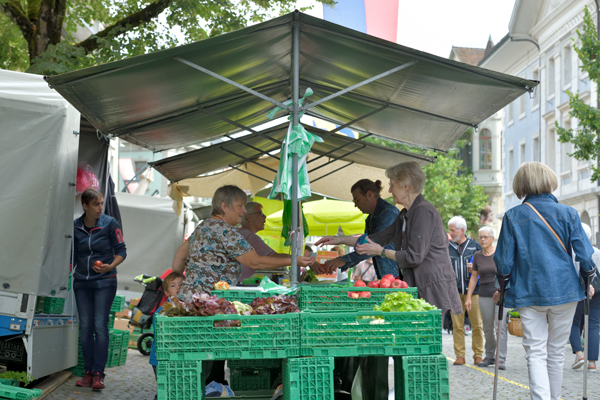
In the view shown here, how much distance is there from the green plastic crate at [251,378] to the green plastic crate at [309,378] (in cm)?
237

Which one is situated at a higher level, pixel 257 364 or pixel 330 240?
pixel 330 240

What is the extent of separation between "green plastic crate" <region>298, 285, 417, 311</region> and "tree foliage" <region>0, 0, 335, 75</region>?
7449mm

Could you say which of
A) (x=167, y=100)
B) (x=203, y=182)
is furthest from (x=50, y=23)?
(x=167, y=100)

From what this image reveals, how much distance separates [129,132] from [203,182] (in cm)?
479

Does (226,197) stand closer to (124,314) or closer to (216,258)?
(216,258)

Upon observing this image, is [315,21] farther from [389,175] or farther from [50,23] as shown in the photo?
[50,23]

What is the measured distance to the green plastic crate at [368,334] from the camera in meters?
4.33

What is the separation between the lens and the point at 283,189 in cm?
564

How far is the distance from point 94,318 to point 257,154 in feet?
12.0

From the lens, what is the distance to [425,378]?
444 cm

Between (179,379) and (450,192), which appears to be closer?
(179,379)

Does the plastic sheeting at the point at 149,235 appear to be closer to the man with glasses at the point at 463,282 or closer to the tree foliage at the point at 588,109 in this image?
the man with glasses at the point at 463,282

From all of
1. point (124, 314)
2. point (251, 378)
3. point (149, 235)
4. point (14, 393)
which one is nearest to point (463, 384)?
point (251, 378)

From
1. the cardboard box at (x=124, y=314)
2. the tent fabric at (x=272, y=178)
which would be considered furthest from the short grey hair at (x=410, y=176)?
the cardboard box at (x=124, y=314)
